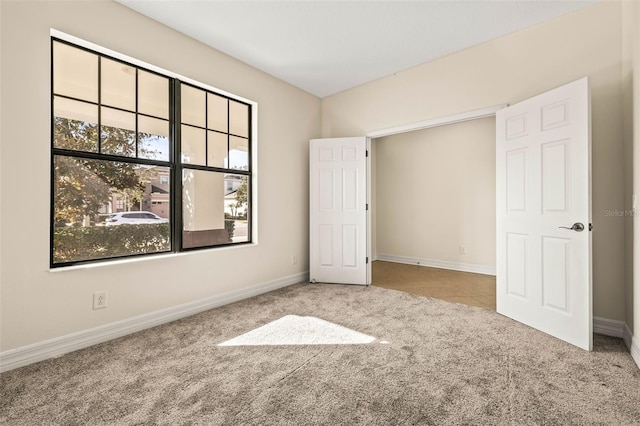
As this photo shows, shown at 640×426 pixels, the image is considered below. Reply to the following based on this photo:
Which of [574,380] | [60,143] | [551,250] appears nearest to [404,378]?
[574,380]

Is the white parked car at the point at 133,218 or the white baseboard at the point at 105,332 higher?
the white parked car at the point at 133,218

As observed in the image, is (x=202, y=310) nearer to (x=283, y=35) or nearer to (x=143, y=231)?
(x=143, y=231)

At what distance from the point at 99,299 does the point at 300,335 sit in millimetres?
1703

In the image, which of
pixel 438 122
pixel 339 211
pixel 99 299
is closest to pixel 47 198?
pixel 99 299

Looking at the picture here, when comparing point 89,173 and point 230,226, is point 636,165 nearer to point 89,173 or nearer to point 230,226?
point 230,226

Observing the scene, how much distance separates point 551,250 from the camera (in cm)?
252

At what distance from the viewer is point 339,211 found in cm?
428

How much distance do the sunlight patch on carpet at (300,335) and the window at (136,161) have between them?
124 cm

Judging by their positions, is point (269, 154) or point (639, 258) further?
point (269, 154)

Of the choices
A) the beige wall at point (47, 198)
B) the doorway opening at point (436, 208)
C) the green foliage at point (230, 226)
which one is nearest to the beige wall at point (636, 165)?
the doorway opening at point (436, 208)

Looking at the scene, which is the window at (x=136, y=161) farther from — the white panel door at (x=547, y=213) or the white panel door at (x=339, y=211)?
the white panel door at (x=547, y=213)

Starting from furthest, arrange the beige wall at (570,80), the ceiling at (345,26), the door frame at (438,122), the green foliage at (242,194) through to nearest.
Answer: the green foliage at (242,194), the door frame at (438,122), the ceiling at (345,26), the beige wall at (570,80)

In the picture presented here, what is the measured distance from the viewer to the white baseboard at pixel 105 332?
6.81ft

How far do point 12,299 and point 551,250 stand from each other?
13.7ft
